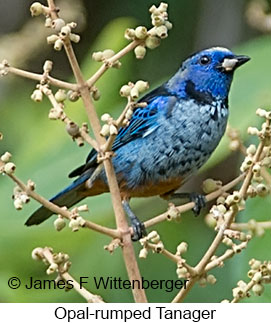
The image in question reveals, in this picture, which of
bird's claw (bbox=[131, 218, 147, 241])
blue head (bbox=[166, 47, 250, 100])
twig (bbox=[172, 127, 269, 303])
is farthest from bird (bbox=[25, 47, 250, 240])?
twig (bbox=[172, 127, 269, 303])

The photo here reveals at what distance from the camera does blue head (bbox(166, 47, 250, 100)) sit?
1901 millimetres

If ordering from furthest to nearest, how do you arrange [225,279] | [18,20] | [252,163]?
[18,20] < [225,279] < [252,163]

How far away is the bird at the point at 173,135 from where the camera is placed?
188cm

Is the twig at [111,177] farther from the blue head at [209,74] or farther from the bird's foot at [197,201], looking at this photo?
the blue head at [209,74]

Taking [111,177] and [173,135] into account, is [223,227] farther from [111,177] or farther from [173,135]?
[173,135]

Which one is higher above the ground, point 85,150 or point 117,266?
point 85,150

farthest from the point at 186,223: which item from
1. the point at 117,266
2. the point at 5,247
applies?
the point at 5,247

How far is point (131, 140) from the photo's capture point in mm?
2004

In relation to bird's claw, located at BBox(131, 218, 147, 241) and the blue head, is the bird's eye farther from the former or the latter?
bird's claw, located at BBox(131, 218, 147, 241)

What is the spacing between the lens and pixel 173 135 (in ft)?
6.29

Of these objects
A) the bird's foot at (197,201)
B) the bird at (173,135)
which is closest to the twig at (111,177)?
the bird's foot at (197,201)

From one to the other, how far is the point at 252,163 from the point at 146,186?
0.65 metres

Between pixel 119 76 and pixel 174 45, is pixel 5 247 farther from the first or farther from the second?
pixel 174 45
